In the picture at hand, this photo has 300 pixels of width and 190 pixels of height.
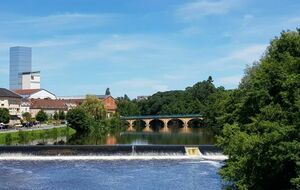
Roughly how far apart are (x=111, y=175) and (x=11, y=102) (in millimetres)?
73257

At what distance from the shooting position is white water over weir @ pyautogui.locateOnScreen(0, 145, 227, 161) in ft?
143

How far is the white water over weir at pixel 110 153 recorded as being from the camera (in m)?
43.5

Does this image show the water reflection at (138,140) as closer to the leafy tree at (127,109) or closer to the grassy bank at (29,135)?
the grassy bank at (29,135)

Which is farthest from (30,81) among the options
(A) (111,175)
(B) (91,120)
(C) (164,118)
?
(A) (111,175)

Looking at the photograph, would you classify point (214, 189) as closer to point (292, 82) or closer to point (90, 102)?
point (292, 82)

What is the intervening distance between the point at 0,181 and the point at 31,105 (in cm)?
9041

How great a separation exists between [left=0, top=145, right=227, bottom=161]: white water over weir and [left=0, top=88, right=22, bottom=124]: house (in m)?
56.5

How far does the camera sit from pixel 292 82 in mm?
17234

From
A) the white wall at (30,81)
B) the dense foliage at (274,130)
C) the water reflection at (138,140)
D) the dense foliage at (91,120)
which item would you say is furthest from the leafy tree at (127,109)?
the dense foliage at (274,130)

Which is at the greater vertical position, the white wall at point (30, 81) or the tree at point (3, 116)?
the white wall at point (30, 81)

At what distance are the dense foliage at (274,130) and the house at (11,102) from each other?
83.2m

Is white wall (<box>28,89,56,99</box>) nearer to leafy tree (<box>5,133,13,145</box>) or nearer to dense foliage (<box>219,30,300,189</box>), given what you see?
leafy tree (<box>5,133,13,145</box>)

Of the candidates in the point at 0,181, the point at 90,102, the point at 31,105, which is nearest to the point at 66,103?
the point at 31,105

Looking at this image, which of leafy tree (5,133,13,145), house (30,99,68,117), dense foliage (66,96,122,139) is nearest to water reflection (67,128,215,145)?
dense foliage (66,96,122,139)
